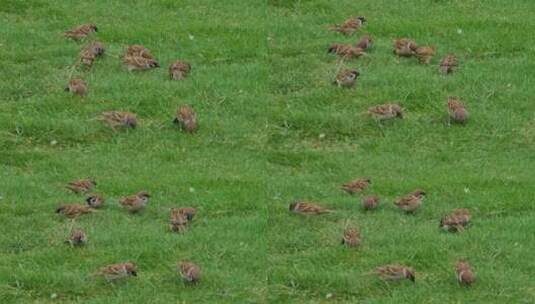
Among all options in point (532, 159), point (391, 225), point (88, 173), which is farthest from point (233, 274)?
point (532, 159)

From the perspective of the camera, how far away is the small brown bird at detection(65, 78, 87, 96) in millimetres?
31109

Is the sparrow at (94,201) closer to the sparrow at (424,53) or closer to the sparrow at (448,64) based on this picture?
the sparrow at (448,64)

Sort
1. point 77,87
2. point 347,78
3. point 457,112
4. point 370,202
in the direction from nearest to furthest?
1. point 370,202
2. point 457,112
3. point 77,87
4. point 347,78

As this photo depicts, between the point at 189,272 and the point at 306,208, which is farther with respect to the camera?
the point at 306,208

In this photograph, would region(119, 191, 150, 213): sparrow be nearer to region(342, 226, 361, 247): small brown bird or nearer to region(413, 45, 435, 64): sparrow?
region(342, 226, 361, 247): small brown bird

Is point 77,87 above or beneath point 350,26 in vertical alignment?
beneath

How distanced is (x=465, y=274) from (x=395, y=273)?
104 cm

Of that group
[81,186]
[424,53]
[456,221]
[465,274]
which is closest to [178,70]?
[424,53]

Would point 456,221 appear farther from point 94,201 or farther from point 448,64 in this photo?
point 448,64

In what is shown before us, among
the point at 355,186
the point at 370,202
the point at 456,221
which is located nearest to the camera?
the point at 456,221

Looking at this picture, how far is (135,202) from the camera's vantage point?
26.3 metres

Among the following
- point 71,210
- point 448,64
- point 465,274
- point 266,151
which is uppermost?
point 465,274

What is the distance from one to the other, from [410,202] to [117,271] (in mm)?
5332

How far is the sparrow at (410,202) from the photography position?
26328 millimetres
